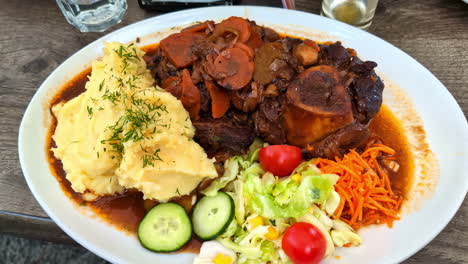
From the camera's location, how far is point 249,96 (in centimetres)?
348

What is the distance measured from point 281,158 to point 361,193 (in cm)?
72

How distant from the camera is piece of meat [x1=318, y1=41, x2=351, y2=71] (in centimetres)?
356

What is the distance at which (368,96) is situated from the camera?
3.45 meters

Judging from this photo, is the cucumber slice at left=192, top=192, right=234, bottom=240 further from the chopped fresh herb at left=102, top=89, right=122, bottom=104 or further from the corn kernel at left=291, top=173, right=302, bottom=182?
A: the chopped fresh herb at left=102, top=89, right=122, bottom=104

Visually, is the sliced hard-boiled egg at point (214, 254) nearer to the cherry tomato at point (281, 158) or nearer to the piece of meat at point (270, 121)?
the cherry tomato at point (281, 158)

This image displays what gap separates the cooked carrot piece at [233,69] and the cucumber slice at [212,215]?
955 millimetres

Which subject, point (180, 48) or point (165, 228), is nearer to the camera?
point (165, 228)

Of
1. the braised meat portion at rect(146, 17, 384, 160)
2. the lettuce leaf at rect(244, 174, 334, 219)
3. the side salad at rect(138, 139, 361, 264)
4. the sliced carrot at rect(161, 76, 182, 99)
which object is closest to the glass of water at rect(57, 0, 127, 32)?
the braised meat portion at rect(146, 17, 384, 160)

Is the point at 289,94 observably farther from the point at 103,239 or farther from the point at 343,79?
the point at 103,239

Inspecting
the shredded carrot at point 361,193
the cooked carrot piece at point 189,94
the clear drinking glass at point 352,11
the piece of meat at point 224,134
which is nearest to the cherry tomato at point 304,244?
the shredded carrot at point 361,193

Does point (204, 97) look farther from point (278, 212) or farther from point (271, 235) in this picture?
point (271, 235)

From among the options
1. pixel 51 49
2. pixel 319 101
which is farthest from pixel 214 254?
pixel 51 49

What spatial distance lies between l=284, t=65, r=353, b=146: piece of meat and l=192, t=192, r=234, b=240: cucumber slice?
0.91 metres

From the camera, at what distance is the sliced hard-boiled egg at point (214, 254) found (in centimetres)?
305
